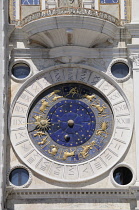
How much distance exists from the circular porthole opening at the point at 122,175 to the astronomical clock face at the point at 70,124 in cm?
23

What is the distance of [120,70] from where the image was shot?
22.2m

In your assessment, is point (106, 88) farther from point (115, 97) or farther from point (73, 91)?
point (73, 91)

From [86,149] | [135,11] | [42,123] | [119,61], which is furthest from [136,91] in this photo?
[42,123]

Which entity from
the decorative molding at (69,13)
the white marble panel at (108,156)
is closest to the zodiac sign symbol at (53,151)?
the white marble panel at (108,156)

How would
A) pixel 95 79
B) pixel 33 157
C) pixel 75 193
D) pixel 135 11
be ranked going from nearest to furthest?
pixel 75 193
pixel 33 157
pixel 95 79
pixel 135 11

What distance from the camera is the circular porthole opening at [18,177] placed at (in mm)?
21234

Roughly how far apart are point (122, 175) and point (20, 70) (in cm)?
332

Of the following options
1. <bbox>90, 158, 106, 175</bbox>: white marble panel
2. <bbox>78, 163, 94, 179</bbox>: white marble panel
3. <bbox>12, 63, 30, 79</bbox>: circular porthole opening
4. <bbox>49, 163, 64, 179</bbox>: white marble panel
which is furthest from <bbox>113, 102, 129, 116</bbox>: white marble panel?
<bbox>12, 63, 30, 79</bbox>: circular porthole opening

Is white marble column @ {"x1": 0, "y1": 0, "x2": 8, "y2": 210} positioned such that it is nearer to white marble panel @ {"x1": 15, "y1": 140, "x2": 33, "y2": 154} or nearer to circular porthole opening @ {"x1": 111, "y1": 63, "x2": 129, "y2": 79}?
white marble panel @ {"x1": 15, "y1": 140, "x2": 33, "y2": 154}

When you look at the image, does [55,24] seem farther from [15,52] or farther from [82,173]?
[82,173]

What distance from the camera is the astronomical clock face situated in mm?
21312

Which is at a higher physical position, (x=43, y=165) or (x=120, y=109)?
(x=120, y=109)

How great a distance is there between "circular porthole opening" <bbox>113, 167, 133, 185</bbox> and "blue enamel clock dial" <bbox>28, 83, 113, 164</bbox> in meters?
0.62

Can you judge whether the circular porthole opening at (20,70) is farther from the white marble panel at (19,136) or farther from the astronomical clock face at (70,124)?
the white marble panel at (19,136)
